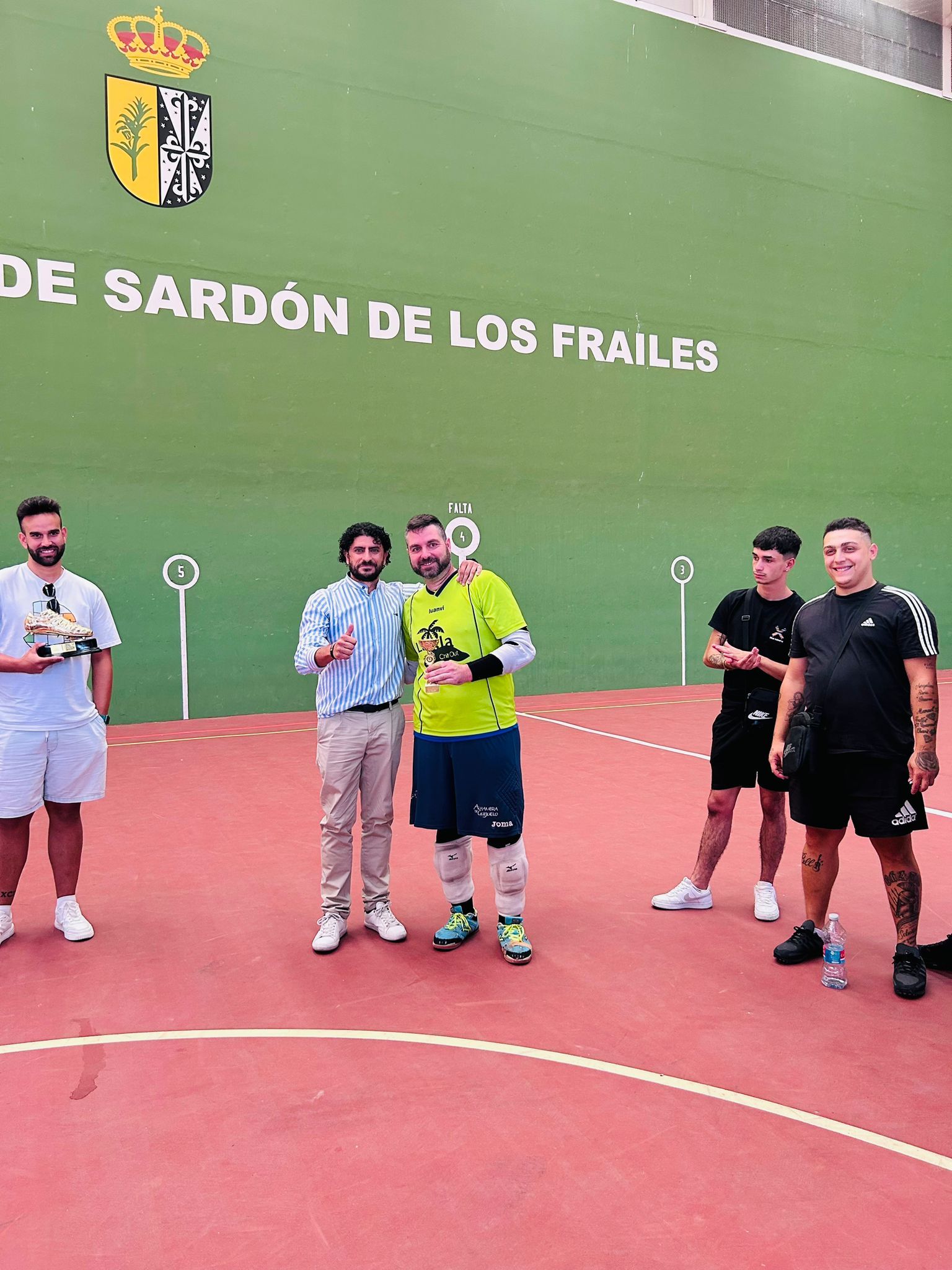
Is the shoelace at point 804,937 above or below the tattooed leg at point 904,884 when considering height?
below

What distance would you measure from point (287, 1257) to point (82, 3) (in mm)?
12538

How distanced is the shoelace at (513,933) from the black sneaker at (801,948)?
1.12 metres

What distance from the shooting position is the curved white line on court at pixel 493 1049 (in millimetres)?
3039

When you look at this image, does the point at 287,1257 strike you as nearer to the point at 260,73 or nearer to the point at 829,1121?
the point at 829,1121

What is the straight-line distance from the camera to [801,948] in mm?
4320

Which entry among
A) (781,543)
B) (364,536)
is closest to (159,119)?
(364,536)

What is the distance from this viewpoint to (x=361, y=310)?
40.5 ft

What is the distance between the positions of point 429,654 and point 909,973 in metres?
2.40

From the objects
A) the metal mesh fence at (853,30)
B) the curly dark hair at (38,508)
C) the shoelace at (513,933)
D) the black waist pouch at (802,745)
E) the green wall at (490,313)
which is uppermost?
the metal mesh fence at (853,30)

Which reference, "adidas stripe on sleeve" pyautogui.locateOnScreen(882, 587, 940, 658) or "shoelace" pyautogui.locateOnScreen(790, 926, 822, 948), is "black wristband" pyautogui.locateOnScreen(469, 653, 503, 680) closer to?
"adidas stripe on sleeve" pyautogui.locateOnScreen(882, 587, 940, 658)

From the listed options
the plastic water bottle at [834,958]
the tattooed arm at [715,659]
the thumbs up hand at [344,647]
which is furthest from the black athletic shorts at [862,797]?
the thumbs up hand at [344,647]

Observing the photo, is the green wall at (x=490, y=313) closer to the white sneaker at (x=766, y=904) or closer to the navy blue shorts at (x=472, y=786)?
the navy blue shorts at (x=472, y=786)

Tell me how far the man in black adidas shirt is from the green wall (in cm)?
844

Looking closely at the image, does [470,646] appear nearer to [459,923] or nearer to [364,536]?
[364,536]
